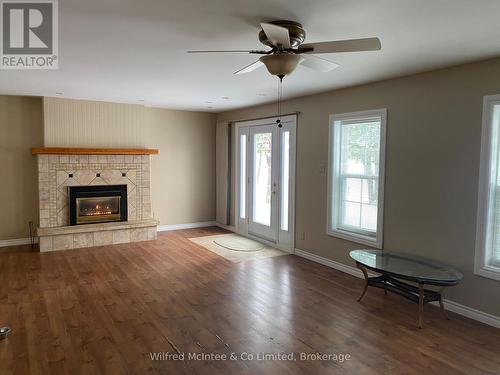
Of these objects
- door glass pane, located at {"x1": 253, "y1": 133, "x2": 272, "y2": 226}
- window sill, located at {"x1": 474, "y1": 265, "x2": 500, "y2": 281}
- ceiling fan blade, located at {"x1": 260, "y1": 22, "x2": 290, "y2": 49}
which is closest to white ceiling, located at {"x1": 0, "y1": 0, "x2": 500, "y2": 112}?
ceiling fan blade, located at {"x1": 260, "y1": 22, "x2": 290, "y2": 49}

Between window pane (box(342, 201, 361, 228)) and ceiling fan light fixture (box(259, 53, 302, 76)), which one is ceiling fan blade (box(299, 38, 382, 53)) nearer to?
ceiling fan light fixture (box(259, 53, 302, 76))

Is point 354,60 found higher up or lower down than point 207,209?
higher up

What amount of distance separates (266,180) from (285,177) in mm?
560

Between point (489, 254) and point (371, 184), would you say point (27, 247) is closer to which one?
point (371, 184)

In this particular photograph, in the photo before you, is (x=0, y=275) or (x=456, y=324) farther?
(x=0, y=275)

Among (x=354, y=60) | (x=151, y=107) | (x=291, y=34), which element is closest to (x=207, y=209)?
(x=151, y=107)

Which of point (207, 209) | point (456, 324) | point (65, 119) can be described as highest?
point (65, 119)

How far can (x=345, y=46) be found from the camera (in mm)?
2295

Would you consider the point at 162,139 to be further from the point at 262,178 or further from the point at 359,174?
the point at 359,174

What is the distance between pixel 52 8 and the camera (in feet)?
7.58

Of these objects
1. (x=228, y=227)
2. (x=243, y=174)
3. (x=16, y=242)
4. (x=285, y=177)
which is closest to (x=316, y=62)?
(x=285, y=177)

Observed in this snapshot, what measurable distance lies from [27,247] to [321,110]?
17.2ft

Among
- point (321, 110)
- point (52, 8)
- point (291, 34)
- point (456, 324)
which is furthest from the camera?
point (321, 110)

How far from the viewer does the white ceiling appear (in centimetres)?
222
